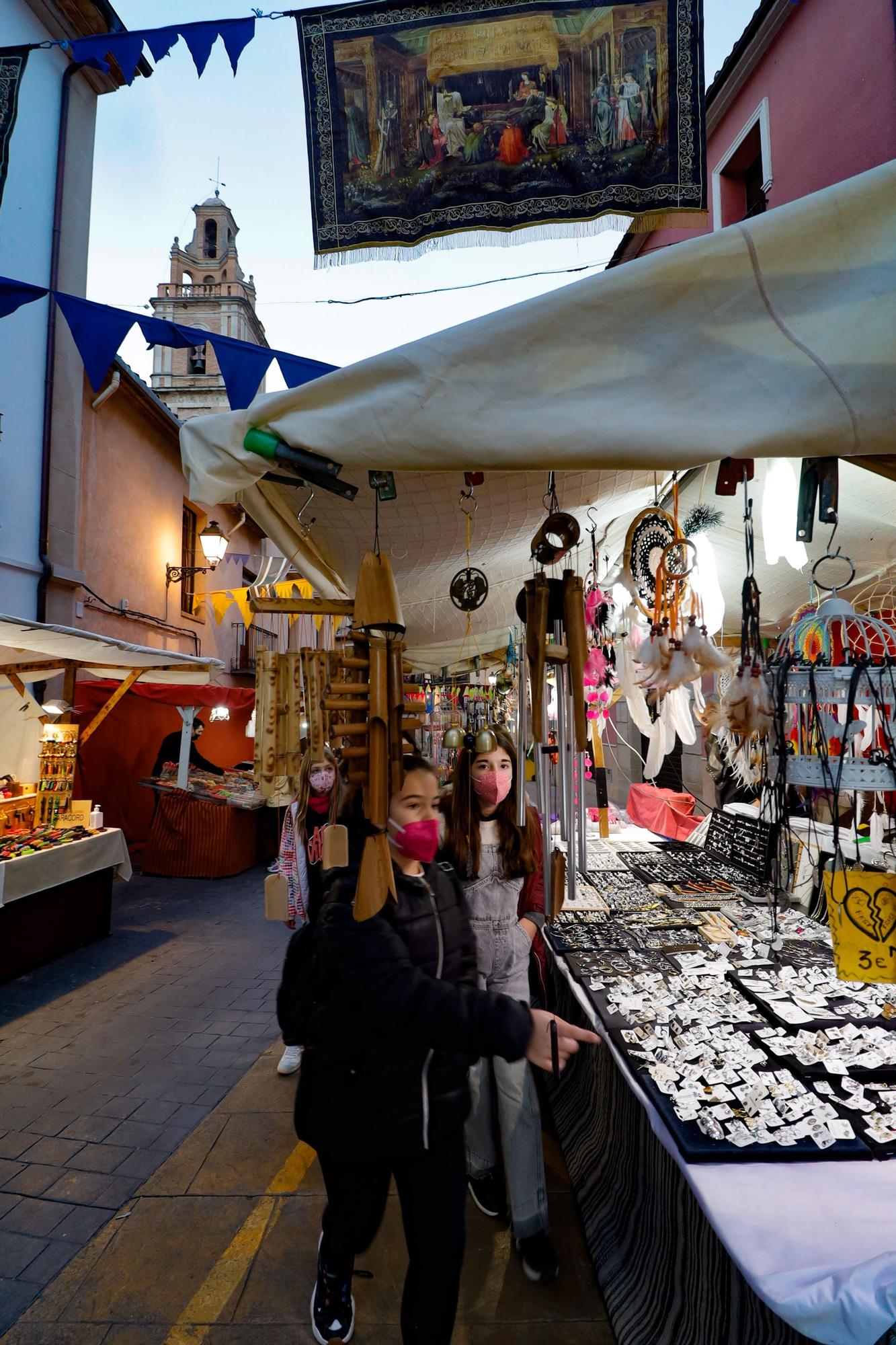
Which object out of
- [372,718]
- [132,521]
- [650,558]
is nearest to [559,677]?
[650,558]

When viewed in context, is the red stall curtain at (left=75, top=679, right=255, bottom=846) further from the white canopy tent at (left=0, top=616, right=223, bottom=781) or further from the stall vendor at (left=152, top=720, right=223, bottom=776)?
the white canopy tent at (left=0, top=616, right=223, bottom=781)

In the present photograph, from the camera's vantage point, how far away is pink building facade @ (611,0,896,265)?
12.8 ft

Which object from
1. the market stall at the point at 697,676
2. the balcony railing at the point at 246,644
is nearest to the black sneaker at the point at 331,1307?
the market stall at the point at 697,676

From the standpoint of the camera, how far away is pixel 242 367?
3.16 meters

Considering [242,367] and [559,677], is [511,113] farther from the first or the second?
[559,677]

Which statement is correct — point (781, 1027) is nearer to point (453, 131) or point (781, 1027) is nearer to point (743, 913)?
point (743, 913)

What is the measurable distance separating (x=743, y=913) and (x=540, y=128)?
13.6 feet

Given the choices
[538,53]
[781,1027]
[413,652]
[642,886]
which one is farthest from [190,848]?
[538,53]

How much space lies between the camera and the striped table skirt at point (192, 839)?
908cm

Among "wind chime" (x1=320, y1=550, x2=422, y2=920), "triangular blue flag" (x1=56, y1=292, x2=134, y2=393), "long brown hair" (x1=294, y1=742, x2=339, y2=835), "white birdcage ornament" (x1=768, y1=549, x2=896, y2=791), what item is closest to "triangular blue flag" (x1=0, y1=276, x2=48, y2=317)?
"triangular blue flag" (x1=56, y1=292, x2=134, y2=393)

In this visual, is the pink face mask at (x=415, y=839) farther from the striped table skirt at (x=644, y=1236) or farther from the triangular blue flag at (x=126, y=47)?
the triangular blue flag at (x=126, y=47)

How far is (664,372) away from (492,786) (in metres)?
1.88

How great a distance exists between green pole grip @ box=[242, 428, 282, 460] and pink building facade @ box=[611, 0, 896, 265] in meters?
3.03

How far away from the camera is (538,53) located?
3283 mm
